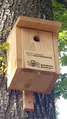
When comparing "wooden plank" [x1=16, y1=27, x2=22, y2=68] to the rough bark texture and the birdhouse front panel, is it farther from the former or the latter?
the rough bark texture

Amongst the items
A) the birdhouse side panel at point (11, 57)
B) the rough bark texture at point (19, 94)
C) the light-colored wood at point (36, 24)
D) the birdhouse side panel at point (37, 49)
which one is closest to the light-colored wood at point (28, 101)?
the rough bark texture at point (19, 94)

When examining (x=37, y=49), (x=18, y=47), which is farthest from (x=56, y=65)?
(x=18, y=47)

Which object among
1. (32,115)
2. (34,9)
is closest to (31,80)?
(32,115)

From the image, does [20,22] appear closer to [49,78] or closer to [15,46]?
[15,46]

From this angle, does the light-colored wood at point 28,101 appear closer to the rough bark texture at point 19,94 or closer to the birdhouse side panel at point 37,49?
the rough bark texture at point 19,94

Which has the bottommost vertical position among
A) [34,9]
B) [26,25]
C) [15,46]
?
[15,46]

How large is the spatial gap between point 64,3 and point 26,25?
63.3 inches

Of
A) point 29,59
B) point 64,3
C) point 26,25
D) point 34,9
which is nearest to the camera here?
point 29,59

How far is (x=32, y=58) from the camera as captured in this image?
196 centimetres

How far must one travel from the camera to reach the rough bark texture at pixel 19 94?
2.01 meters

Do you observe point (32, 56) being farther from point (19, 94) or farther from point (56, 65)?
point (19, 94)

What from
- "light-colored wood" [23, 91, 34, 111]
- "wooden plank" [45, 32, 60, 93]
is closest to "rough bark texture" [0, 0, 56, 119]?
"light-colored wood" [23, 91, 34, 111]

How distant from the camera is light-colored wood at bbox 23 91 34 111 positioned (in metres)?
2.00

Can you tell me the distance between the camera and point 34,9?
2635mm
